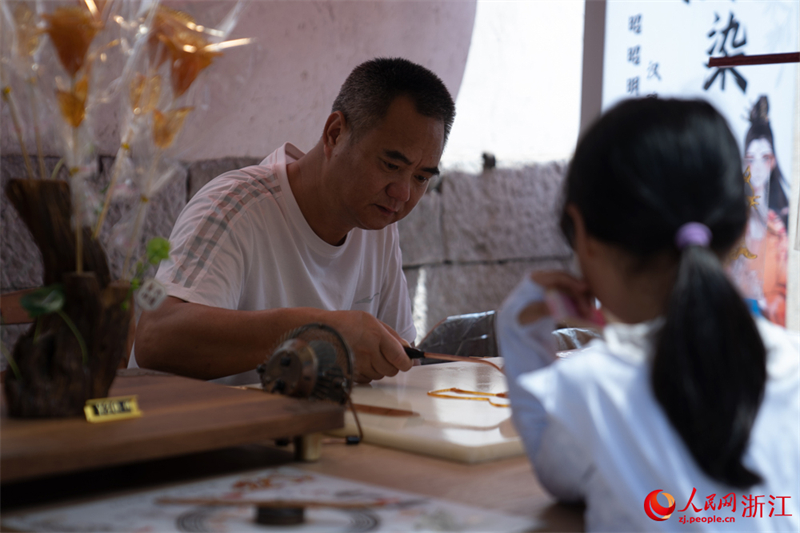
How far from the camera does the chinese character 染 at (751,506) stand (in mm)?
808

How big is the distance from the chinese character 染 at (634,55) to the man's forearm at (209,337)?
2.33 m

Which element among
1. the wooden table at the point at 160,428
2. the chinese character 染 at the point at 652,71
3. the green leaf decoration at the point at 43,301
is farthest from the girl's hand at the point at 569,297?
the chinese character 染 at the point at 652,71

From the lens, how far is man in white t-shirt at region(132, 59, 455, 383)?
1.68 metres

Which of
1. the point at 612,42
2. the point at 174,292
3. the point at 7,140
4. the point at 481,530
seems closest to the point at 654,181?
the point at 481,530

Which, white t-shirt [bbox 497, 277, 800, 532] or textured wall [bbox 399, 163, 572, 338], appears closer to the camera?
white t-shirt [bbox 497, 277, 800, 532]

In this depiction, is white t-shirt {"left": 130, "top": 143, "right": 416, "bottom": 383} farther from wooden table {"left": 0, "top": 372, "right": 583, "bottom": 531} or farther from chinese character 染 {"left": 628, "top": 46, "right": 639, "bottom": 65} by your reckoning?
chinese character 染 {"left": 628, "top": 46, "right": 639, "bottom": 65}

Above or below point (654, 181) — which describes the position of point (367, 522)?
below

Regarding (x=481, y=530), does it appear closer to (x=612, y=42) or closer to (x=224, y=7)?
(x=224, y=7)

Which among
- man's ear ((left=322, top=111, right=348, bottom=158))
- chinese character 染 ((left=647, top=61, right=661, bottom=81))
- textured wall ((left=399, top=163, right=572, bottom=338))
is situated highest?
chinese character 染 ((left=647, top=61, right=661, bottom=81))

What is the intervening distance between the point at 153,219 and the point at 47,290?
1697 mm

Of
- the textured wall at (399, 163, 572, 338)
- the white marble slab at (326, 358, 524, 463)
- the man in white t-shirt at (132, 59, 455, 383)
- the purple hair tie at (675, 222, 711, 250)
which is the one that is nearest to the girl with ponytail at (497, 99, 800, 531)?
the purple hair tie at (675, 222, 711, 250)

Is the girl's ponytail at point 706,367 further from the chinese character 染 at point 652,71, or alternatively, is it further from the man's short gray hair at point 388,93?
the chinese character 染 at point 652,71

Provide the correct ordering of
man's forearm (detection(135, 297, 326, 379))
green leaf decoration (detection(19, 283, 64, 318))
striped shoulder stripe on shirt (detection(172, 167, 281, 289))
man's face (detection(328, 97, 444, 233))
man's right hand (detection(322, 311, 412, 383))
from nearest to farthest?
green leaf decoration (detection(19, 283, 64, 318)), man's right hand (detection(322, 311, 412, 383)), man's forearm (detection(135, 297, 326, 379)), striped shoulder stripe on shirt (detection(172, 167, 281, 289)), man's face (detection(328, 97, 444, 233))

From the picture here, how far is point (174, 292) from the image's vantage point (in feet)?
5.73
